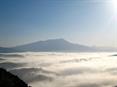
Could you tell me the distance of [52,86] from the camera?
619 ft

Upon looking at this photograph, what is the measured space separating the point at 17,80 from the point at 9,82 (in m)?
2.93

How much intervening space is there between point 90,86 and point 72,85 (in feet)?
47.5

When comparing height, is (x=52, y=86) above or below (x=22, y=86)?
above

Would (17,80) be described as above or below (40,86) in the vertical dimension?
below

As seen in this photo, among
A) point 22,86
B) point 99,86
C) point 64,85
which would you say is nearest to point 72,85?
point 64,85

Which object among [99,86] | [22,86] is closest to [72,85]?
[99,86]

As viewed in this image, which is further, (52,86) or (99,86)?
(52,86)

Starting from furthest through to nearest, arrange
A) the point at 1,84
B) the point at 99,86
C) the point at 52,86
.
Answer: the point at 52,86
the point at 99,86
the point at 1,84

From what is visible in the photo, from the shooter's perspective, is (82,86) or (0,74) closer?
(0,74)

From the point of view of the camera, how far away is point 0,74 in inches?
2357

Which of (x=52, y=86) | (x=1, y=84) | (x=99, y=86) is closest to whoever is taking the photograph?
(x=1, y=84)

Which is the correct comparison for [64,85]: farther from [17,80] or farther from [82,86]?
[17,80]

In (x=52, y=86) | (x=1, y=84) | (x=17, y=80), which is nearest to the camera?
(x=1, y=84)

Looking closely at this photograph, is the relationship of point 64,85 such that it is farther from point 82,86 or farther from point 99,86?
point 99,86
